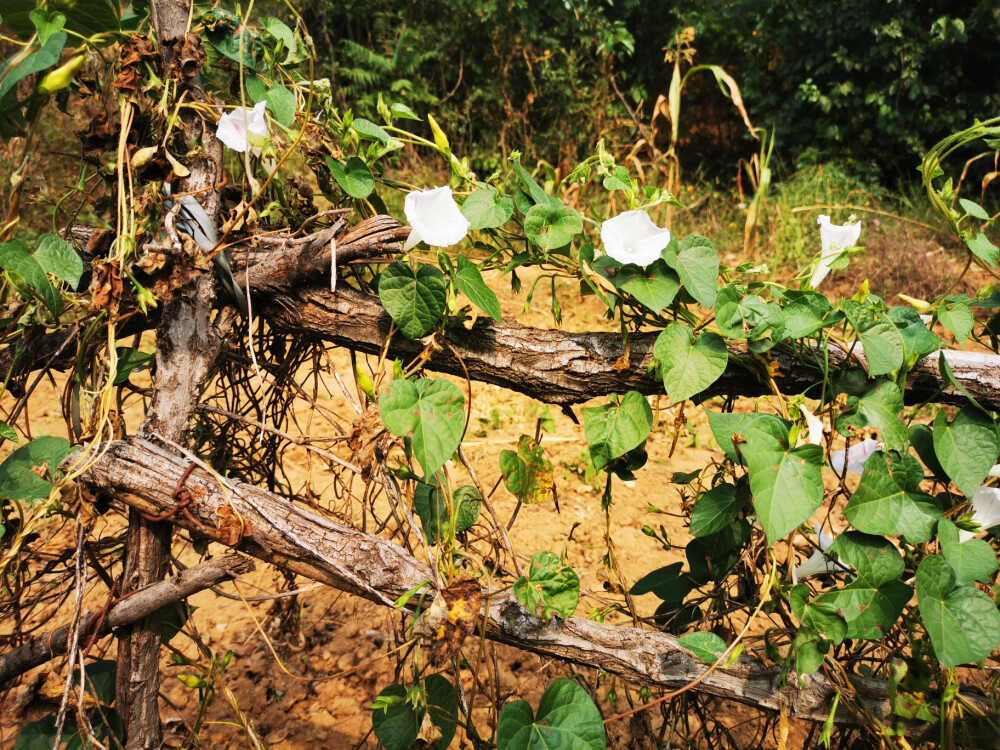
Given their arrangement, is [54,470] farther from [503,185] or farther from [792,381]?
[792,381]

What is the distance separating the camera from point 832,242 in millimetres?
1142

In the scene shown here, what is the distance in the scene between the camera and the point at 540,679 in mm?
2027

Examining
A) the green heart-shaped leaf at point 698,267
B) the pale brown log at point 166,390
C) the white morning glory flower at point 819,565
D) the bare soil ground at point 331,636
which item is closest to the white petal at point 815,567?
the white morning glory flower at point 819,565

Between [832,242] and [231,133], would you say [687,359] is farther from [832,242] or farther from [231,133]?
[231,133]

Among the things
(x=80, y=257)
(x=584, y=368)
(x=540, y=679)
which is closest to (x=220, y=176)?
(x=80, y=257)

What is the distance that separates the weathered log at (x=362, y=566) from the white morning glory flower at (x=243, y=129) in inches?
21.5

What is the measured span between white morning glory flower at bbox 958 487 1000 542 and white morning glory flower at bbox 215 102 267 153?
4.45 feet

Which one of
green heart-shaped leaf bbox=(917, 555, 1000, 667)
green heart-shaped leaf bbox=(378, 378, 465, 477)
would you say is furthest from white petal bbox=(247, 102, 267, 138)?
green heart-shaped leaf bbox=(917, 555, 1000, 667)

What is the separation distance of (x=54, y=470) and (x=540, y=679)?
58.7 inches

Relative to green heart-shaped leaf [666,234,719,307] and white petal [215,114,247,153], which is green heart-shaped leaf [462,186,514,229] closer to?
green heart-shaped leaf [666,234,719,307]

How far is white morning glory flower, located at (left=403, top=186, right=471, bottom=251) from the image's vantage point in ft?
3.39

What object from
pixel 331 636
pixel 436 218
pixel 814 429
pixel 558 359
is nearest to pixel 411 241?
pixel 436 218

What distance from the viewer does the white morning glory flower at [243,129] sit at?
1.14 meters

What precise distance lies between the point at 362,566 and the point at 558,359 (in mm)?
485
